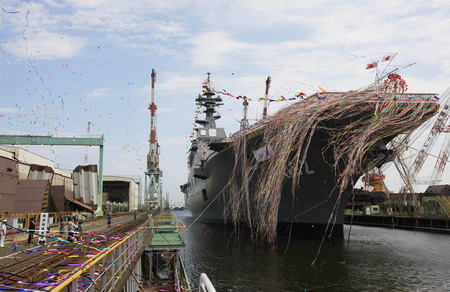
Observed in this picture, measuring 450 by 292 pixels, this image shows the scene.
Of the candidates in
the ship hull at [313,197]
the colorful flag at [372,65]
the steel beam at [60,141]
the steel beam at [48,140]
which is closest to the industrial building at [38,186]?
the steel beam at [60,141]

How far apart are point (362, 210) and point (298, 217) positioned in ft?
123

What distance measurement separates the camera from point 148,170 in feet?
198

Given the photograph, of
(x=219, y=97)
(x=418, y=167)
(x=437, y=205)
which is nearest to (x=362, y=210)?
(x=437, y=205)

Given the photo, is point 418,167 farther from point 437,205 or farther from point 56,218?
point 437,205

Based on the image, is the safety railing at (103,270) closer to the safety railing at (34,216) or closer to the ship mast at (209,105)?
the safety railing at (34,216)

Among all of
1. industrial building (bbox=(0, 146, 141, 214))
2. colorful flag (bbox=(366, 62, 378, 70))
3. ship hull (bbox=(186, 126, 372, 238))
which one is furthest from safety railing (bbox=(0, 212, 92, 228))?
colorful flag (bbox=(366, 62, 378, 70))

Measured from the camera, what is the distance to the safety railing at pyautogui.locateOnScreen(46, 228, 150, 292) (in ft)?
14.4

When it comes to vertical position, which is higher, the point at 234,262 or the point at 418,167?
the point at 418,167

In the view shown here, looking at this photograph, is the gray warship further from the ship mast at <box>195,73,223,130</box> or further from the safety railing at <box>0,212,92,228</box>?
the ship mast at <box>195,73,223,130</box>

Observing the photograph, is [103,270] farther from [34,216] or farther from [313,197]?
[34,216]

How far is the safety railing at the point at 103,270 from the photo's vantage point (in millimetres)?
4395

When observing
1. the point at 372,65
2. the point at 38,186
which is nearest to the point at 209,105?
the point at 38,186

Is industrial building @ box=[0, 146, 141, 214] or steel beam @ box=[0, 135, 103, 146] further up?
steel beam @ box=[0, 135, 103, 146]

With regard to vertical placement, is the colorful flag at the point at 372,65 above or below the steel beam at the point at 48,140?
below
